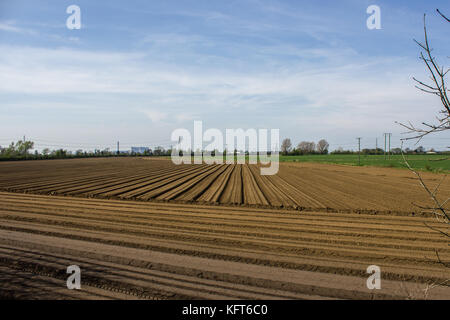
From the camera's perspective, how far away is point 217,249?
6.98 metres

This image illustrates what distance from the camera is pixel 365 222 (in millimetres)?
9758

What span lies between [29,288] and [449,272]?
24.3ft

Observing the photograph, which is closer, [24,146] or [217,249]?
[217,249]

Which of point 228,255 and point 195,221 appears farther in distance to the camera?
point 195,221

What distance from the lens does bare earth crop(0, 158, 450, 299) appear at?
16.3 feet

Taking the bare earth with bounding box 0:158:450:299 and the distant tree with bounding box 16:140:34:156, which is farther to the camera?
the distant tree with bounding box 16:140:34:156

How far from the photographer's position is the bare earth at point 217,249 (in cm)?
496

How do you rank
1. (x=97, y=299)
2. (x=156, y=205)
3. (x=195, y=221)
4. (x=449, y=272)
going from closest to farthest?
(x=97, y=299)
(x=449, y=272)
(x=195, y=221)
(x=156, y=205)

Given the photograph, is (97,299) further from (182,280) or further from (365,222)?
(365,222)

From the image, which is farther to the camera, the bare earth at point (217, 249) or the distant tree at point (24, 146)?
the distant tree at point (24, 146)
